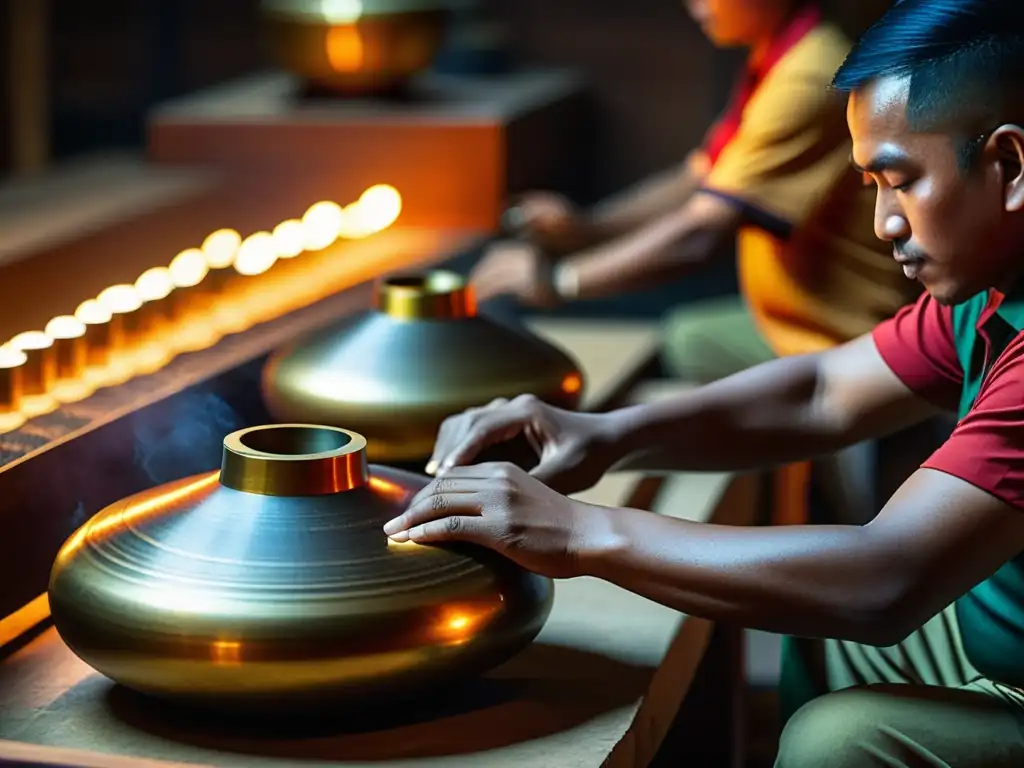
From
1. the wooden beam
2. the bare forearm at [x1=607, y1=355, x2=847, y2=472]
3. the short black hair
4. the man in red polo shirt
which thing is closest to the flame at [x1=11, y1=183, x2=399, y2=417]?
the bare forearm at [x1=607, y1=355, x2=847, y2=472]

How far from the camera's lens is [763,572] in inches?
47.8

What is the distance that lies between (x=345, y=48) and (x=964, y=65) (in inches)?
84.9

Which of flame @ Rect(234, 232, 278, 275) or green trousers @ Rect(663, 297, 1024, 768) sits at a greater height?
flame @ Rect(234, 232, 278, 275)

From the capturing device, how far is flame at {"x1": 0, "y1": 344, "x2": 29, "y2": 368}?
1687 mm

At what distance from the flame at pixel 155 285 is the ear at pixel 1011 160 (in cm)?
119

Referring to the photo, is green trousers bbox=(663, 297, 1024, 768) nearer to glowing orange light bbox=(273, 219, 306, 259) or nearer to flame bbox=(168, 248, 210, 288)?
flame bbox=(168, 248, 210, 288)

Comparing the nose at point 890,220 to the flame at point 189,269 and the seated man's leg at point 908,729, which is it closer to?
the seated man's leg at point 908,729

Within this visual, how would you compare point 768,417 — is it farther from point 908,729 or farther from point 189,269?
point 189,269

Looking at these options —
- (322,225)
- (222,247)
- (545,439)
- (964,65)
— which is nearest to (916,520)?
(964,65)

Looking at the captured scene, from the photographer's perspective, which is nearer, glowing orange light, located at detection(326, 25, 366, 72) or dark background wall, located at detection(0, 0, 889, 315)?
glowing orange light, located at detection(326, 25, 366, 72)

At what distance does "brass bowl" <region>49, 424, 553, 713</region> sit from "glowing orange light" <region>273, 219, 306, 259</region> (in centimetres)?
126

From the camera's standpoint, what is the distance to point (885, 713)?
4.28ft

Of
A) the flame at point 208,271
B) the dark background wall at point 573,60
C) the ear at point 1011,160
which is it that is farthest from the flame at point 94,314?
the dark background wall at point 573,60

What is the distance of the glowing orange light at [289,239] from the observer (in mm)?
2570
